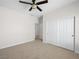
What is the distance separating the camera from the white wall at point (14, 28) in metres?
4.41

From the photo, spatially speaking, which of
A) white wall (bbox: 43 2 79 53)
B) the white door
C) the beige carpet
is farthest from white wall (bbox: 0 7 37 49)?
the white door

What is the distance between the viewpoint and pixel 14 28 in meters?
5.12

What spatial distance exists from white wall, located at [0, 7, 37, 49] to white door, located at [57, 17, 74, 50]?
9.68ft

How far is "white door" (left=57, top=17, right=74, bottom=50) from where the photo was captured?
420 centimetres

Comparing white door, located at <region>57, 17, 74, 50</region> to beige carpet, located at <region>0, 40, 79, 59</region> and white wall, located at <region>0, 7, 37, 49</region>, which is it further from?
white wall, located at <region>0, 7, 37, 49</region>

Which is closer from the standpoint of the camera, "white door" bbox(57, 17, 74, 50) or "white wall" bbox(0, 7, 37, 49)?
"white door" bbox(57, 17, 74, 50)

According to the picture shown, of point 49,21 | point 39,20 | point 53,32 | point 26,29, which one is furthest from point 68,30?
point 39,20

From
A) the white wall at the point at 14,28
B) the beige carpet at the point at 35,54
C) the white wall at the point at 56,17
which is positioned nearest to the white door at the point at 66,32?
the white wall at the point at 56,17

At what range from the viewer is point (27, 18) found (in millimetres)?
6344

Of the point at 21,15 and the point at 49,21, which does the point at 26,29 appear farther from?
the point at 49,21

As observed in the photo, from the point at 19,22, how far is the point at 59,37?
3413 millimetres

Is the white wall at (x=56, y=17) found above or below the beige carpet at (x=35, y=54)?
above

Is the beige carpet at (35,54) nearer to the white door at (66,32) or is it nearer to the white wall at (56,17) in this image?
the white door at (66,32)

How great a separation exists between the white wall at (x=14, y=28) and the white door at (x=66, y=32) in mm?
2950
